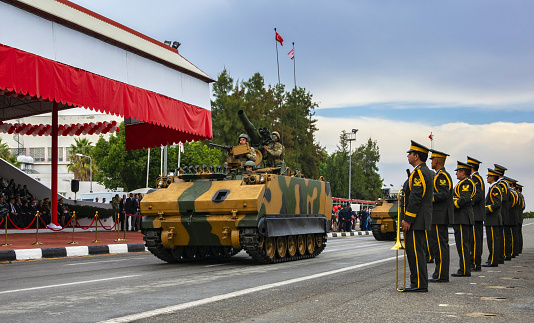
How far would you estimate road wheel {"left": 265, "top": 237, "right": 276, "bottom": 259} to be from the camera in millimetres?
13891

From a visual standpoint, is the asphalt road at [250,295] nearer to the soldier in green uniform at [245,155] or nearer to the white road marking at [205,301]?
the white road marking at [205,301]

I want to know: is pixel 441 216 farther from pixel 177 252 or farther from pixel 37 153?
pixel 37 153

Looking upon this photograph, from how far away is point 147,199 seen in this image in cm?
1417

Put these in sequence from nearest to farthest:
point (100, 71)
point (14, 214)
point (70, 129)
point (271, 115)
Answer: point (100, 71) → point (14, 214) → point (70, 129) → point (271, 115)

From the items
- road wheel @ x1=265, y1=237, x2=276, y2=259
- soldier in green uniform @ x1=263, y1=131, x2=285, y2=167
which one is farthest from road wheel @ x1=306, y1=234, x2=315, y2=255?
road wheel @ x1=265, y1=237, x2=276, y2=259

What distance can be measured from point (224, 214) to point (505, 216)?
6393 millimetres

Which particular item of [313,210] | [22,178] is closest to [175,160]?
[22,178]

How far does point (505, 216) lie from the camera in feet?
49.7

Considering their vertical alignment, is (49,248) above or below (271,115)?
below

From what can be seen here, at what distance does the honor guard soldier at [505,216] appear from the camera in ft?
48.5

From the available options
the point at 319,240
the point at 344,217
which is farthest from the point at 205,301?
the point at 344,217

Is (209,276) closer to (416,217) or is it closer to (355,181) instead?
(416,217)

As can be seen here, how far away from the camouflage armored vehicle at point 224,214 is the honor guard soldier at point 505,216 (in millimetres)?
4499

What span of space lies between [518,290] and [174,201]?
7195 millimetres
